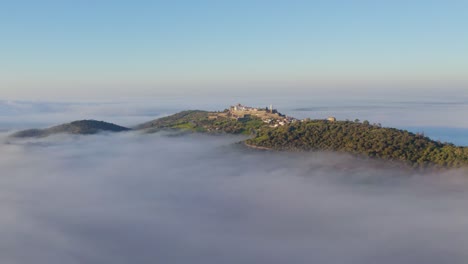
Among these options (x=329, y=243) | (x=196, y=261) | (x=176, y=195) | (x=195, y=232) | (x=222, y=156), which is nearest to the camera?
(x=196, y=261)

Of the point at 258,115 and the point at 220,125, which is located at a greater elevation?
the point at 258,115

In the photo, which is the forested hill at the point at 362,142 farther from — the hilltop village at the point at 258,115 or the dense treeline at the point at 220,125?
the hilltop village at the point at 258,115

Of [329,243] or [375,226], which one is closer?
[329,243]

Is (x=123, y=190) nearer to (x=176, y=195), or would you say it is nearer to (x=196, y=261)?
(x=176, y=195)

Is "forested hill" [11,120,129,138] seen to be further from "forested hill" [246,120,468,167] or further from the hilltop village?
"forested hill" [246,120,468,167]

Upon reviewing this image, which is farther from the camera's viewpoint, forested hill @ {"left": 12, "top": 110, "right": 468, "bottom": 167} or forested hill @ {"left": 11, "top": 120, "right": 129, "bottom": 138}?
forested hill @ {"left": 11, "top": 120, "right": 129, "bottom": 138}

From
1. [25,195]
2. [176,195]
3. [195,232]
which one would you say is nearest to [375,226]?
[195,232]

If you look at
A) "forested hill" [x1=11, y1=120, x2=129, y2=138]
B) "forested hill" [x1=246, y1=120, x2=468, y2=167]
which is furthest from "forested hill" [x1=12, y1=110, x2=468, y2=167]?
"forested hill" [x1=11, y1=120, x2=129, y2=138]

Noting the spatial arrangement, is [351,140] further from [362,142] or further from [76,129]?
[76,129]

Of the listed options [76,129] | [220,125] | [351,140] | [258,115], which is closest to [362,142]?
[351,140]
